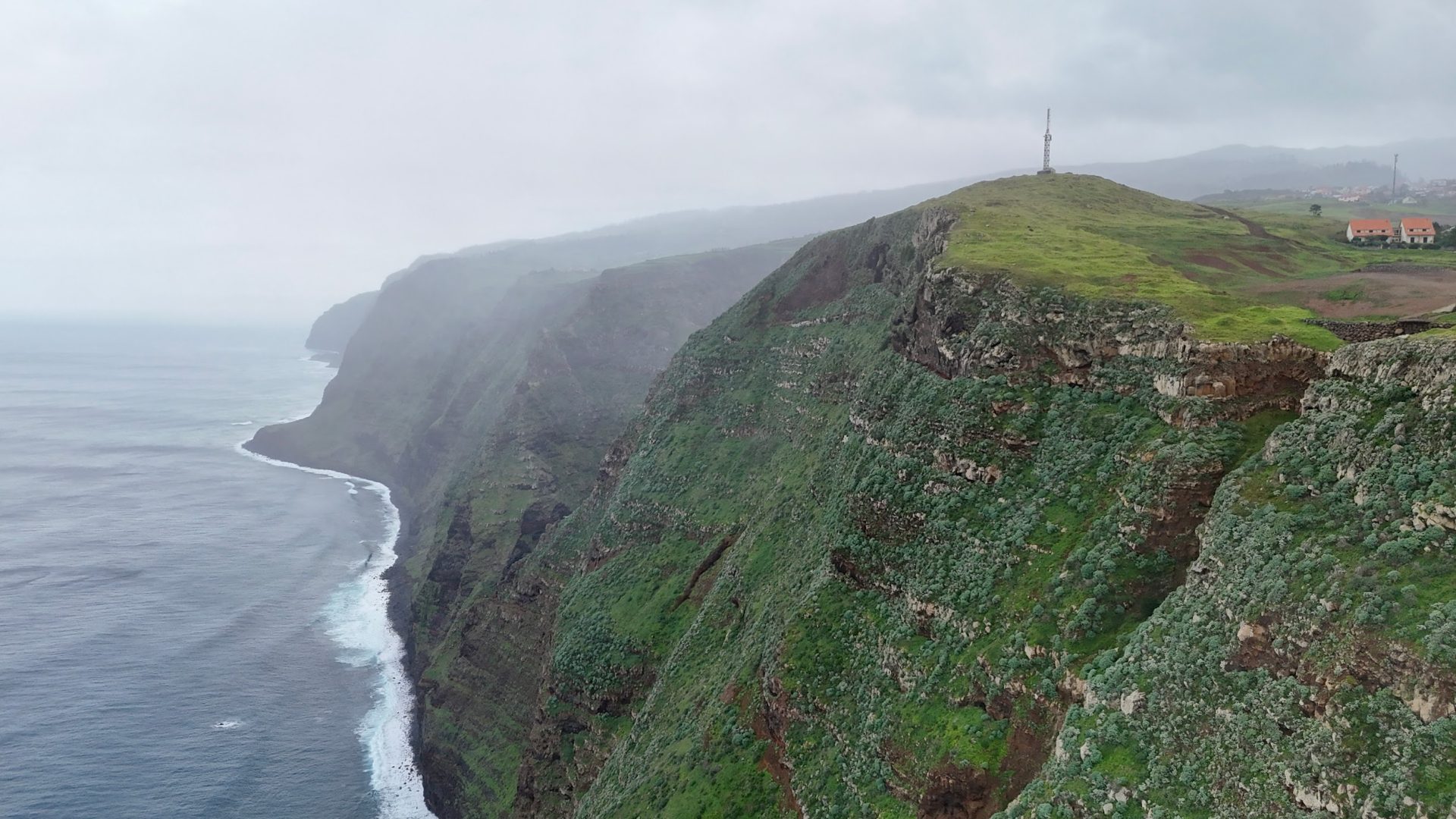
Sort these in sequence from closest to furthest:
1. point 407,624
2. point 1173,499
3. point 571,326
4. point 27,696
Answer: point 1173,499
point 27,696
point 407,624
point 571,326

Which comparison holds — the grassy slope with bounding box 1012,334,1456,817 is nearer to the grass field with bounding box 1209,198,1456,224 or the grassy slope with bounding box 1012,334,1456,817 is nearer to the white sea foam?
the white sea foam

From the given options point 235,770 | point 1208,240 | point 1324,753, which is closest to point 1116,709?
point 1324,753

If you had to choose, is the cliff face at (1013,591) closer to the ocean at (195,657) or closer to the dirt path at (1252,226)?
the dirt path at (1252,226)

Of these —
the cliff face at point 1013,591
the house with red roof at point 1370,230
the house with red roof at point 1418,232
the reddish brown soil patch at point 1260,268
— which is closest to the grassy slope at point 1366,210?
the house with red roof at point 1370,230

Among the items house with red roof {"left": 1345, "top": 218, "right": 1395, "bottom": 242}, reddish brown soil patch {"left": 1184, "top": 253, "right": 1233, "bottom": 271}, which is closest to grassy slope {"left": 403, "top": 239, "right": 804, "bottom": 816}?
reddish brown soil patch {"left": 1184, "top": 253, "right": 1233, "bottom": 271}

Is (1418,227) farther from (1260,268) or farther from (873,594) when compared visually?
(873,594)

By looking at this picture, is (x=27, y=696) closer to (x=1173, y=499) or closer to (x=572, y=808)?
(x=572, y=808)

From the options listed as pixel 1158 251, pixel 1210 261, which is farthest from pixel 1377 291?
pixel 1158 251
